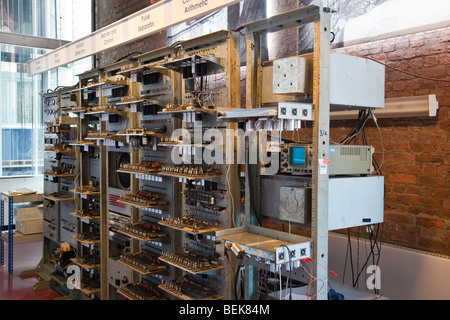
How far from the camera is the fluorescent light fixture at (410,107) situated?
132 inches

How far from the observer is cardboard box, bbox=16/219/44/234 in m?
6.71

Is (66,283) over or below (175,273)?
below

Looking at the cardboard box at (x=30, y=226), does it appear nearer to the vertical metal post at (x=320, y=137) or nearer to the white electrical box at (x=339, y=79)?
the white electrical box at (x=339, y=79)

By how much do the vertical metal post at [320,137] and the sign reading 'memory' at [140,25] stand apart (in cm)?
72

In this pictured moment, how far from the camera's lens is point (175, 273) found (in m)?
4.11

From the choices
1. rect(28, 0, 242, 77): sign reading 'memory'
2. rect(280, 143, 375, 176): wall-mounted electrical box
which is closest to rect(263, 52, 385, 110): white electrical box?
rect(280, 143, 375, 176): wall-mounted electrical box

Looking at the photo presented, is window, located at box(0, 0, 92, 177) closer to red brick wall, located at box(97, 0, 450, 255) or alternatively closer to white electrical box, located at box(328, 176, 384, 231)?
red brick wall, located at box(97, 0, 450, 255)

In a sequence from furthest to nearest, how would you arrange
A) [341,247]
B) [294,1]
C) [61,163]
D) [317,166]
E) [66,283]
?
[61,163], [66,283], [294,1], [341,247], [317,166]

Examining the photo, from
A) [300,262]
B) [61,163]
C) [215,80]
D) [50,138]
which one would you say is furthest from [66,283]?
[300,262]

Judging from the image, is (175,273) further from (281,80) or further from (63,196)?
(63,196)

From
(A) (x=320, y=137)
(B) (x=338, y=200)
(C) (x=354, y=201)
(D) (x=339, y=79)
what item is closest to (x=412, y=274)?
(C) (x=354, y=201)

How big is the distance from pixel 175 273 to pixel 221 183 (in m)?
1.19

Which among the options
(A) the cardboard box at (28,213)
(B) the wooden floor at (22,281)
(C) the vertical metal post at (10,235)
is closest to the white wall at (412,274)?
(B) the wooden floor at (22,281)

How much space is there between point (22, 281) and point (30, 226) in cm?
93
